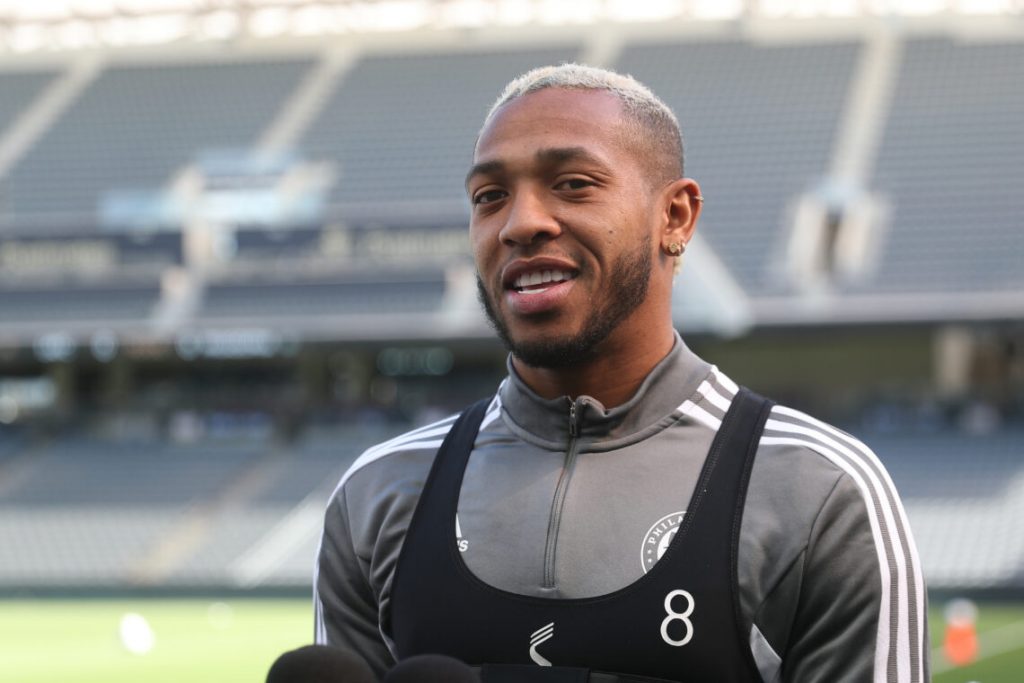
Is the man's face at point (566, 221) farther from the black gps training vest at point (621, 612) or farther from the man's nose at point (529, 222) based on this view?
the black gps training vest at point (621, 612)

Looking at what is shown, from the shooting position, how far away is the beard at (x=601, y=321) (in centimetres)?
174

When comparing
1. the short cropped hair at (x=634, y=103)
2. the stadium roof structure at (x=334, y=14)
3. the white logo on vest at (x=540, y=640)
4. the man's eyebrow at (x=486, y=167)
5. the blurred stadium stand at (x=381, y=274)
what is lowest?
the white logo on vest at (x=540, y=640)

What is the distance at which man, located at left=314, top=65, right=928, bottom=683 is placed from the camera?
1609 mm

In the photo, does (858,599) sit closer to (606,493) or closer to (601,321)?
(606,493)

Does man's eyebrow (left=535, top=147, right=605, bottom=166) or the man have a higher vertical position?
man's eyebrow (left=535, top=147, right=605, bottom=166)

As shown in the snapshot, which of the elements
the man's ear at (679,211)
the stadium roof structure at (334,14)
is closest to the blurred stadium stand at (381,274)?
the stadium roof structure at (334,14)

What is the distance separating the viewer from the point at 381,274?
67.5ft

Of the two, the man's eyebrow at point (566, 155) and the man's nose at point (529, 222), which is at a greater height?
the man's eyebrow at point (566, 155)

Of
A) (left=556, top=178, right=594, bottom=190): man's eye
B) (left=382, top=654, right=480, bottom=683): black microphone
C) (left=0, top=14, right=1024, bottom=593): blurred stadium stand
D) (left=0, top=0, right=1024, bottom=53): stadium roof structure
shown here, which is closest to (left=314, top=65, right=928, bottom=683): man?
(left=556, top=178, right=594, bottom=190): man's eye

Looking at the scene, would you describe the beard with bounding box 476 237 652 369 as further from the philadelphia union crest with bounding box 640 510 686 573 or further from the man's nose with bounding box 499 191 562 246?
the philadelphia union crest with bounding box 640 510 686 573

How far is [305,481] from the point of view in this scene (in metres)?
19.5

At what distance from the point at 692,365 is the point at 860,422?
58.7 feet

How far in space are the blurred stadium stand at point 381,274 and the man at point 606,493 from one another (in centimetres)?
1531

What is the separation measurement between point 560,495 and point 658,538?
5.3 inches
